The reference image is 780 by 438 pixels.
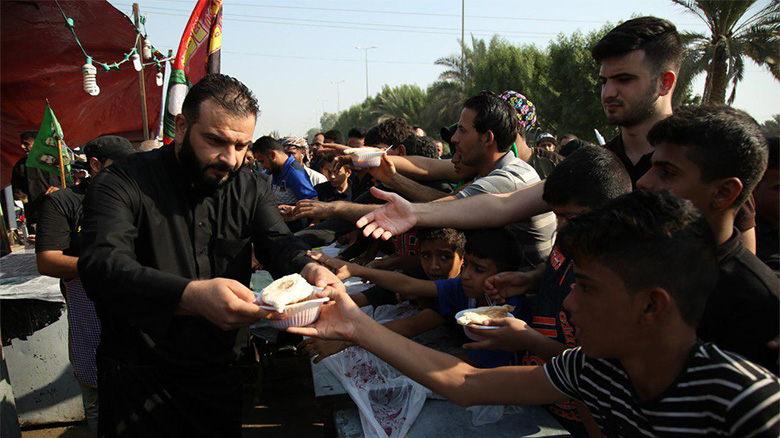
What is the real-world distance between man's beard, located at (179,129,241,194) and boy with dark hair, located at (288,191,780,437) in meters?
1.60

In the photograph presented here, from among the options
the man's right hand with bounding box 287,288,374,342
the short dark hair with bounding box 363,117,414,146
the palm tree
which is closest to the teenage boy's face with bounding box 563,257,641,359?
the man's right hand with bounding box 287,288,374,342

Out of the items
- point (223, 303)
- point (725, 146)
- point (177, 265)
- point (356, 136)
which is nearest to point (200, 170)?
point (177, 265)

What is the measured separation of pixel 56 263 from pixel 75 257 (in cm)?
12

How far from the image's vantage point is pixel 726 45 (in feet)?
52.5

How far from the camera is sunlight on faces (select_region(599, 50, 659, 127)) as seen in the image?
2689 millimetres

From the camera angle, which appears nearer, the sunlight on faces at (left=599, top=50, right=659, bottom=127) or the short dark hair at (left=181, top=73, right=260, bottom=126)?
the short dark hair at (left=181, top=73, right=260, bottom=126)

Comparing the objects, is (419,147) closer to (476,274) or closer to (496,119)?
(496,119)

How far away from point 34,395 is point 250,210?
348 centimetres

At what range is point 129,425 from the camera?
88.2 inches

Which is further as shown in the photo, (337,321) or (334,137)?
(334,137)

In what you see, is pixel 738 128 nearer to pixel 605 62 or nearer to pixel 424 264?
pixel 605 62

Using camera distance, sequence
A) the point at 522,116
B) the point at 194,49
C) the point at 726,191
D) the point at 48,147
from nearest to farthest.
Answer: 1. the point at 726,191
2. the point at 522,116
3. the point at 48,147
4. the point at 194,49

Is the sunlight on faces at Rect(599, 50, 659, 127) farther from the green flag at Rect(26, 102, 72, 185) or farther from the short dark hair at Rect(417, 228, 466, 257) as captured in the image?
the green flag at Rect(26, 102, 72, 185)

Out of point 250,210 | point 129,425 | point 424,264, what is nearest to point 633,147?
point 424,264
